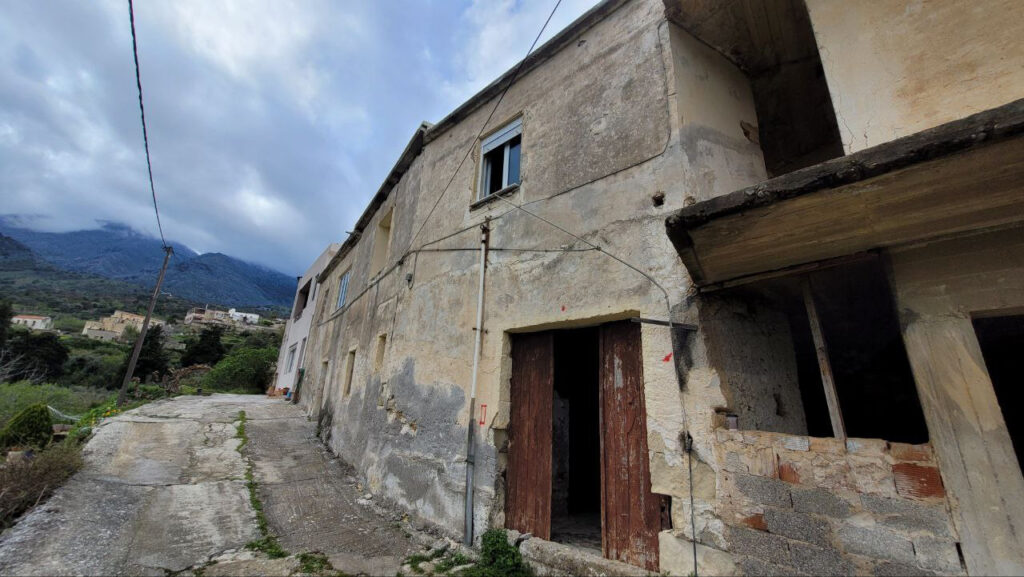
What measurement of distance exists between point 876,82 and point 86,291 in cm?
14351

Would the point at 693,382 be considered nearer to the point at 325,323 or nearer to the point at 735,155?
the point at 735,155

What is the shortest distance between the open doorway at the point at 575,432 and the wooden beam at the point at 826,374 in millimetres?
2492

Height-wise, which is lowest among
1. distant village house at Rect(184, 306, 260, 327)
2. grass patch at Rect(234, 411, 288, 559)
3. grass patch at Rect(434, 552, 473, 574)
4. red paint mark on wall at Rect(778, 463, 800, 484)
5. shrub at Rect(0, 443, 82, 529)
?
grass patch at Rect(434, 552, 473, 574)

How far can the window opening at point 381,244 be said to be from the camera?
1004 cm

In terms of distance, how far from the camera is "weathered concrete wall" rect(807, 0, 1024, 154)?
8.66 ft

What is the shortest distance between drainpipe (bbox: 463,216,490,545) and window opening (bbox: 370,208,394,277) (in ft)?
16.5

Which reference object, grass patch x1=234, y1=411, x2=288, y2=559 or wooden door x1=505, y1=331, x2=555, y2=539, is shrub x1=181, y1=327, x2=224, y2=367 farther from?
wooden door x1=505, y1=331, x2=555, y2=539

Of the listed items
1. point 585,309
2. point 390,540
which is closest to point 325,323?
point 390,540

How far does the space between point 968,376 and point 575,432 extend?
448cm

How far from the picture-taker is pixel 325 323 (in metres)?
15.3

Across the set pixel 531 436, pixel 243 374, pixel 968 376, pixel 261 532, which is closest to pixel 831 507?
pixel 968 376

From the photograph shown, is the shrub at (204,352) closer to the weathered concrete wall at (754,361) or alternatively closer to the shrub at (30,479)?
the shrub at (30,479)

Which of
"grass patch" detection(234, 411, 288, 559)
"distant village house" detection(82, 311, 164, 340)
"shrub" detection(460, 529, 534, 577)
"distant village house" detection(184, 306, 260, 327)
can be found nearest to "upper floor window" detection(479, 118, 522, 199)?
"shrub" detection(460, 529, 534, 577)

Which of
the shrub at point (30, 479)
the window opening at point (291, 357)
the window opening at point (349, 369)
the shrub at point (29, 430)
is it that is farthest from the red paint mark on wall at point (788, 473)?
the window opening at point (291, 357)
